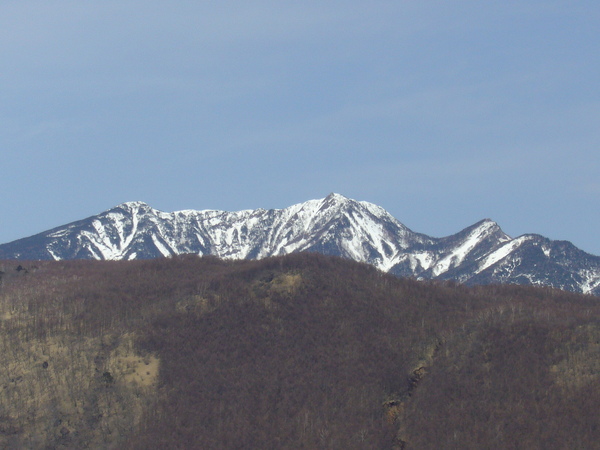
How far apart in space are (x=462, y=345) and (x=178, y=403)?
50.3 m

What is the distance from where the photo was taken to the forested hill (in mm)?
129250

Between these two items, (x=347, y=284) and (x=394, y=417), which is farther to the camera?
(x=347, y=284)

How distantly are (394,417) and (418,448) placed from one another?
13.3 meters

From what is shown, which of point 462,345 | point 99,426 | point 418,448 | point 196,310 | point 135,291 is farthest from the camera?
point 135,291

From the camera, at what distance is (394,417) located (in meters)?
136

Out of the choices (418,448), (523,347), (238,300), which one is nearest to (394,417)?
(418,448)

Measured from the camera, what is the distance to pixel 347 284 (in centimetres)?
18012

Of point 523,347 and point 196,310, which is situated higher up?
point 196,310

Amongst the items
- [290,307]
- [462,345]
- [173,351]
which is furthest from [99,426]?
[462,345]

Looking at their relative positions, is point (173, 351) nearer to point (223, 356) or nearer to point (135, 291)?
point (223, 356)

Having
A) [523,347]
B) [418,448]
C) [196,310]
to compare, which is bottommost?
[418,448]

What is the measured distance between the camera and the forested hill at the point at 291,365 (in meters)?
129

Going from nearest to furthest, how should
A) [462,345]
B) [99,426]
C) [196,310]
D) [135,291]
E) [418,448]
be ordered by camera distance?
[418,448] → [99,426] → [462,345] → [196,310] → [135,291]

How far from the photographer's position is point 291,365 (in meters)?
152
